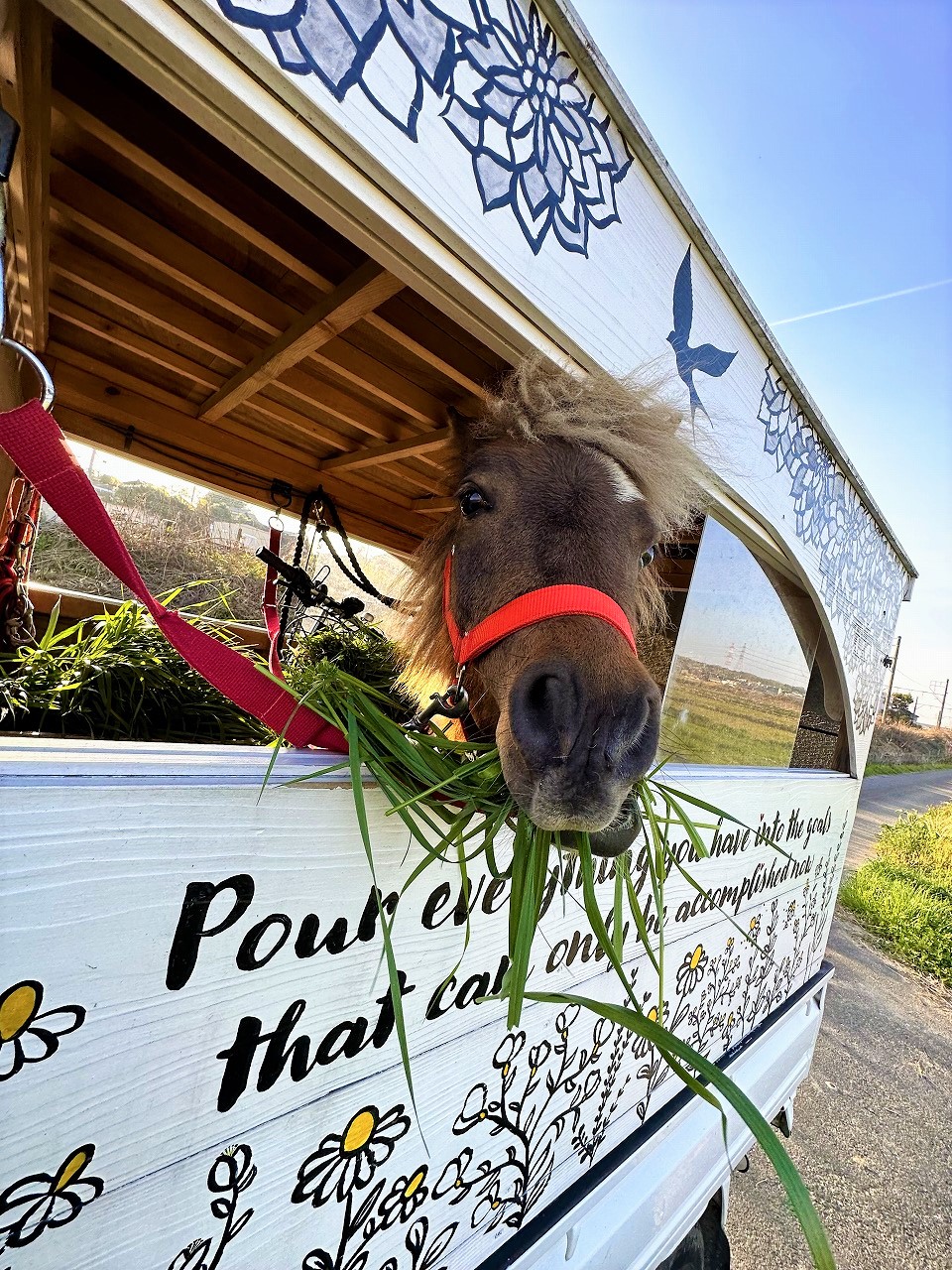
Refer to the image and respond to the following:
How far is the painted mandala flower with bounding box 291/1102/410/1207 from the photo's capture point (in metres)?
0.97

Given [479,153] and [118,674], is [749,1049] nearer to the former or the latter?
[118,674]

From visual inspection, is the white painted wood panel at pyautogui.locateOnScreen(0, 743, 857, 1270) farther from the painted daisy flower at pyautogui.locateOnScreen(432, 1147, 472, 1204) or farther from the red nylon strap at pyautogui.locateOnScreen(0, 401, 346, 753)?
the red nylon strap at pyautogui.locateOnScreen(0, 401, 346, 753)

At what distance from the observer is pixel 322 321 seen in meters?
1.92

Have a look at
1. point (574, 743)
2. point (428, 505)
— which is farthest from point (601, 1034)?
point (428, 505)

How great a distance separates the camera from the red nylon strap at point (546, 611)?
1225 millimetres

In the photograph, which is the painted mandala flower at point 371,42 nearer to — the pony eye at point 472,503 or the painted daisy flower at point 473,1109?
the pony eye at point 472,503

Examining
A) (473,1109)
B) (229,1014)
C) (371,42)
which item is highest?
(371,42)

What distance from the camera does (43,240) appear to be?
1.72 meters

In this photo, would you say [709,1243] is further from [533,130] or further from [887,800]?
[887,800]

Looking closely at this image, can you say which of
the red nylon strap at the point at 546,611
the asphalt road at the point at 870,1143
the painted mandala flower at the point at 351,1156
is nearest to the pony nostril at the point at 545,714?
the red nylon strap at the point at 546,611

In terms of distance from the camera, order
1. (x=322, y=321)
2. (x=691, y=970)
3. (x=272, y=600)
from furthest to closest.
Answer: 1. (x=272, y=600)
2. (x=691, y=970)
3. (x=322, y=321)

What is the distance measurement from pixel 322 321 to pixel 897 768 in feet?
121

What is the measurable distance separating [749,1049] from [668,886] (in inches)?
57.5

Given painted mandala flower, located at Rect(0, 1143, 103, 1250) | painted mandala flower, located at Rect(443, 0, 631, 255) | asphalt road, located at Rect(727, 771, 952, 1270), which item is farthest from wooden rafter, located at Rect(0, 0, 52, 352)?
asphalt road, located at Rect(727, 771, 952, 1270)
